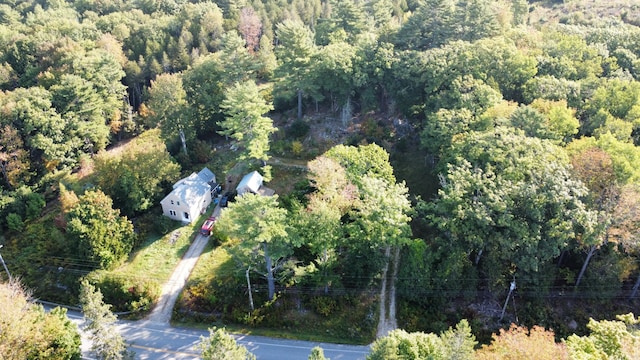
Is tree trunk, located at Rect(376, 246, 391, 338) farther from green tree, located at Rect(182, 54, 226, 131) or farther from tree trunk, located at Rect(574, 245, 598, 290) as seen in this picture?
green tree, located at Rect(182, 54, 226, 131)

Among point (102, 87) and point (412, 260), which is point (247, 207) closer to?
point (412, 260)

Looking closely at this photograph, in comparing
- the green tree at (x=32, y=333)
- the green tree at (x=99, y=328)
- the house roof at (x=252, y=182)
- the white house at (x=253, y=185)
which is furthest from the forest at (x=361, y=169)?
the green tree at (x=99, y=328)

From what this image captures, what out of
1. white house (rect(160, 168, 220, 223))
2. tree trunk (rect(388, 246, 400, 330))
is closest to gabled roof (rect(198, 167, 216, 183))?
white house (rect(160, 168, 220, 223))

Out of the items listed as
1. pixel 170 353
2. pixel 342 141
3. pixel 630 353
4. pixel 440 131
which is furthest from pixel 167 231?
pixel 630 353

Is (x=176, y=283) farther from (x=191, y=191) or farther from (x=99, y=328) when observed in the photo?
(x=99, y=328)

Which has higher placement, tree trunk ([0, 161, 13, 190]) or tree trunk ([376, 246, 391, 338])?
tree trunk ([0, 161, 13, 190])

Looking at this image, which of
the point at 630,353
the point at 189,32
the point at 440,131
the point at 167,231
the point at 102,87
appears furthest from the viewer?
the point at 189,32
